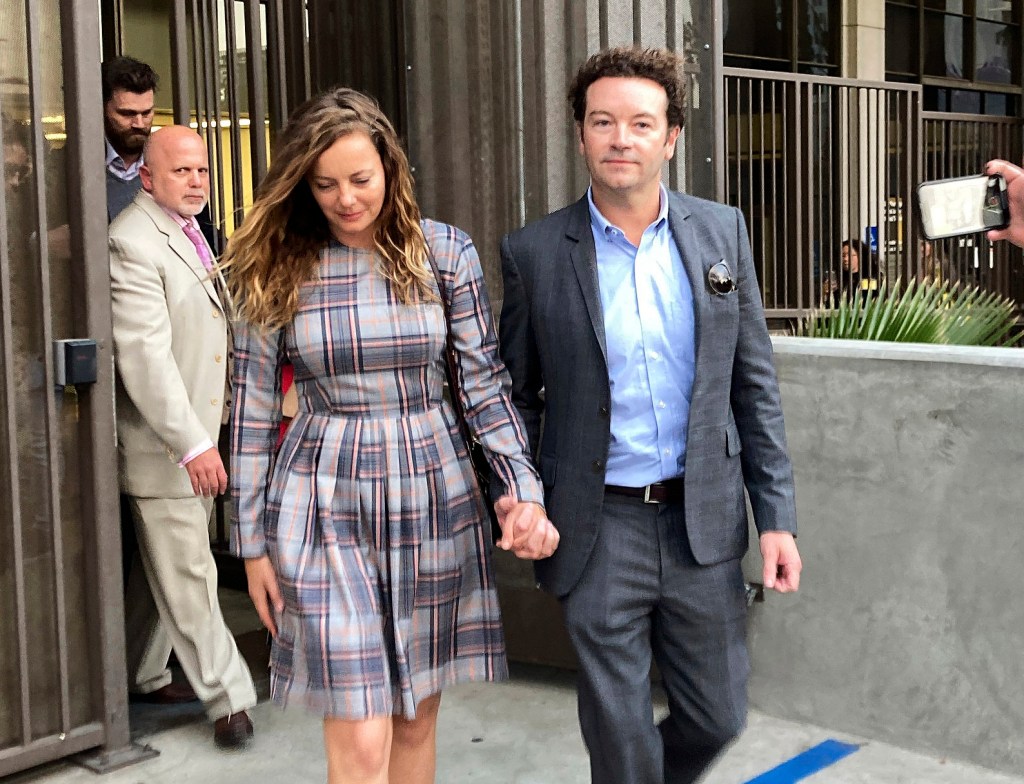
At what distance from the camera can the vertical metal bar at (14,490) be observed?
12.7ft

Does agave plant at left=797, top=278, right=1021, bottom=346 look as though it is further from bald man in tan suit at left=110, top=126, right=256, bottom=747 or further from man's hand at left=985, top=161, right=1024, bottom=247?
man's hand at left=985, top=161, right=1024, bottom=247

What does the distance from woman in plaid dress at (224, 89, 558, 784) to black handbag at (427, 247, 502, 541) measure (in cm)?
2

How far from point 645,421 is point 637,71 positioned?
2.51 feet

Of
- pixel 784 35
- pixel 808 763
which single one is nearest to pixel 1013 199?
pixel 808 763

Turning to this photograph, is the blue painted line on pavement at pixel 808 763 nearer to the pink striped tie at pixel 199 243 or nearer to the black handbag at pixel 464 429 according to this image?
the black handbag at pixel 464 429

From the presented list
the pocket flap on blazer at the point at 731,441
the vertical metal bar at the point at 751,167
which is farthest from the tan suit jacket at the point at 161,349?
the vertical metal bar at the point at 751,167

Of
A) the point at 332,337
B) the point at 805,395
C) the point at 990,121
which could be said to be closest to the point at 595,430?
the point at 332,337

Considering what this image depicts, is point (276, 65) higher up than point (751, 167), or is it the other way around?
point (751, 167)

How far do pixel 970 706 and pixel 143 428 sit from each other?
8.84 ft

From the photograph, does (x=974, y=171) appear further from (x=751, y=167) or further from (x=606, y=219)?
→ (x=606, y=219)

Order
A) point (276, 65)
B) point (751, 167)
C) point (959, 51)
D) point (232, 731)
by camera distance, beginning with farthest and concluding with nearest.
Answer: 1. point (959, 51)
2. point (751, 167)
3. point (276, 65)
4. point (232, 731)

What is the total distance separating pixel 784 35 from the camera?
1518 cm

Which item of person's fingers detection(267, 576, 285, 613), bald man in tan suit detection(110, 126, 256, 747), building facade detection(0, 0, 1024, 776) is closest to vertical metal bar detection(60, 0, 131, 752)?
building facade detection(0, 0, 1024, 776)

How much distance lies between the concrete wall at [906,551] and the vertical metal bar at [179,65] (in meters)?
2.42
